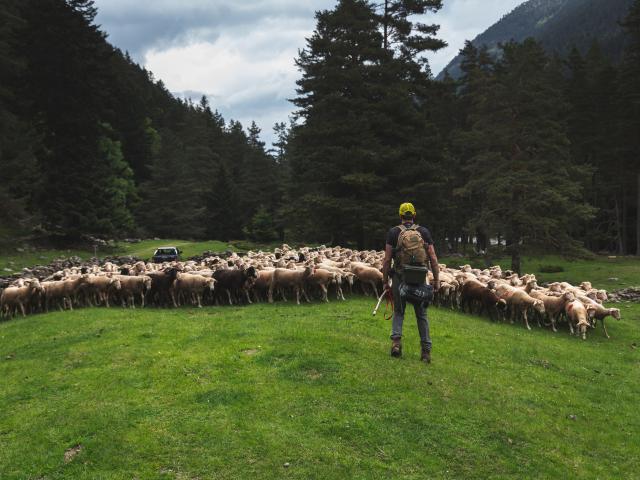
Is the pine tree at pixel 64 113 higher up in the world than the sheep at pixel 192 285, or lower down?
higher up

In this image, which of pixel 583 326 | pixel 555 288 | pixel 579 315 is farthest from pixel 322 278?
pixel 555 288

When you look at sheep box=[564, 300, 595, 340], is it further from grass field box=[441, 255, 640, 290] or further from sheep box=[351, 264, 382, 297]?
grass field box=[441, 255, 640, 290]

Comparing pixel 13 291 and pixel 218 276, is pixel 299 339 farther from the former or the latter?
pixel 13 291

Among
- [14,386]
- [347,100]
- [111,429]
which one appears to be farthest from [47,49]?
[111,429]

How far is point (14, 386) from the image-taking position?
10.1 m

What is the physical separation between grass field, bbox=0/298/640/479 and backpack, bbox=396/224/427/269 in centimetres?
213

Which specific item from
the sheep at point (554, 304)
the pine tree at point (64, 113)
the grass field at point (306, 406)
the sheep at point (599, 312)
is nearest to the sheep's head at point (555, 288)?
the sheep at point (554, 304)

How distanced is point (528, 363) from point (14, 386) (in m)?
11.5

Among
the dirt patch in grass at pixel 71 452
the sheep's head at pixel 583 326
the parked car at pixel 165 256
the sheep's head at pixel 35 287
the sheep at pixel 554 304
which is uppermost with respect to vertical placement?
the parked car at pixel 165 256

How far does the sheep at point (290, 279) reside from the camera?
17500 mm

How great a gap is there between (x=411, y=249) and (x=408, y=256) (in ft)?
0.49

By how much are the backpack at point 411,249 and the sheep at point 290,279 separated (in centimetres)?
805

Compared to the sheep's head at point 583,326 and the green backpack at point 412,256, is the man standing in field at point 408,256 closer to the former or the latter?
the green backpack at point 412,256

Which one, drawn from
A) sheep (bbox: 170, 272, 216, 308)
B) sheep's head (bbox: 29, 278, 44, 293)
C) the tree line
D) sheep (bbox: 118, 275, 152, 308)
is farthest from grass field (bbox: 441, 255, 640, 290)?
sheep's head (bbox: 29, 278, 44, 293)
